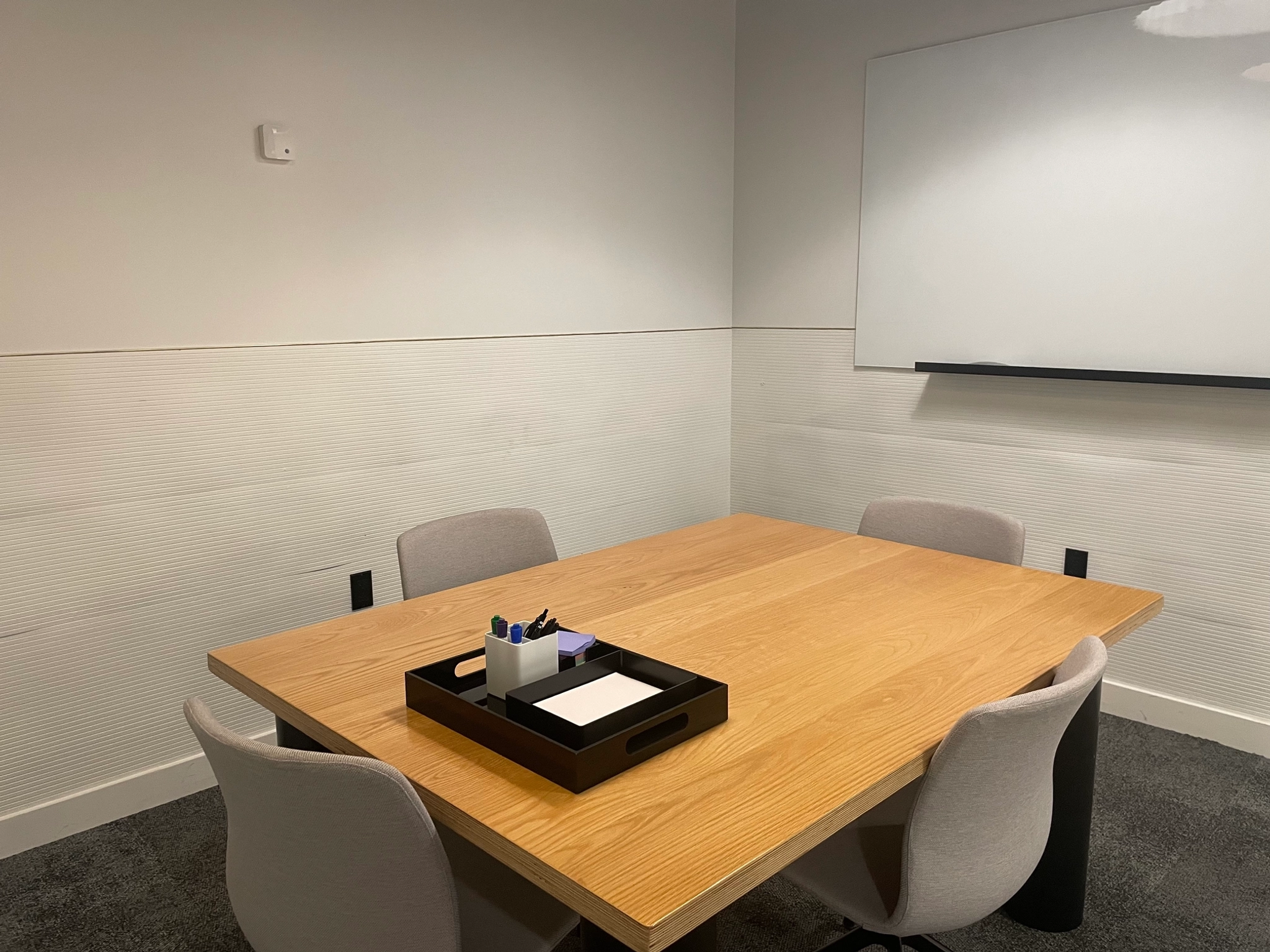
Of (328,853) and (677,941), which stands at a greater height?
(328,853)

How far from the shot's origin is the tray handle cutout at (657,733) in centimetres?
132

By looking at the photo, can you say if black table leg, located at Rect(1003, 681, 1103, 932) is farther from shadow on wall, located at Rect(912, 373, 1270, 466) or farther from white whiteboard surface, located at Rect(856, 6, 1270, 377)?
white whiteboard surface, located at Rect(856, 6, 1270, 377)

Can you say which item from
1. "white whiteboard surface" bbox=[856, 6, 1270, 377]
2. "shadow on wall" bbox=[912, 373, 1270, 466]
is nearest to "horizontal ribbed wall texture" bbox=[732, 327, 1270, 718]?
"shadow on wall" bbox=[912, 373, 1270, 466]

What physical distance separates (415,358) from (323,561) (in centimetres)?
70

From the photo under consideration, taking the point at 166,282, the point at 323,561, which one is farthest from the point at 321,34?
the point at 323,561

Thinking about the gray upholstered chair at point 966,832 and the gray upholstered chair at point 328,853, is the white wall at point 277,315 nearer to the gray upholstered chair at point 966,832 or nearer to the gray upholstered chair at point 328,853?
the gray upholstered chair at point 328,853

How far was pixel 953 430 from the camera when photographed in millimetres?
3469

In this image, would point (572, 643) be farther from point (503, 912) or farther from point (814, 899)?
point (814, 899)

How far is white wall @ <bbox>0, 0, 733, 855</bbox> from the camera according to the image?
237 centimetres

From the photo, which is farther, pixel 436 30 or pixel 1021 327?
pixel 1021 327

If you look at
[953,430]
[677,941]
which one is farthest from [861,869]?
[953,430]

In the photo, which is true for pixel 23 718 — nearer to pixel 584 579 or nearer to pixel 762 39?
pixel 584 579

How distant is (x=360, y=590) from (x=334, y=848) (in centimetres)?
192

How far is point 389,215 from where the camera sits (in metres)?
2.94
